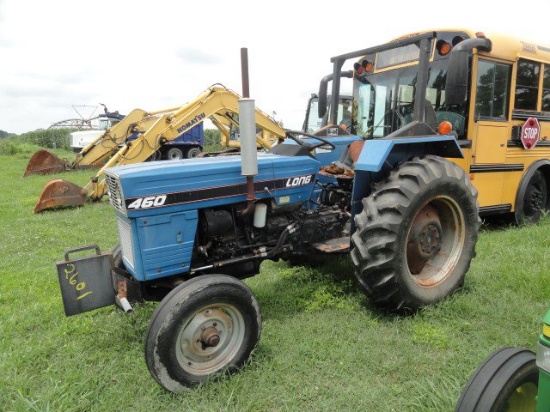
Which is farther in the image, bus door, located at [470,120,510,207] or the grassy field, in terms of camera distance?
bus door, located at [470,120,510,207]

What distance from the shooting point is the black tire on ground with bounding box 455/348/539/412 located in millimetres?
1582

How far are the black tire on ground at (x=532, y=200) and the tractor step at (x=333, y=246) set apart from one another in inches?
133

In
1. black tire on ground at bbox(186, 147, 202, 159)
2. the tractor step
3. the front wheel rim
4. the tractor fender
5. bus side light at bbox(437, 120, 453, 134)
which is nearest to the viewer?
the front wheel rim

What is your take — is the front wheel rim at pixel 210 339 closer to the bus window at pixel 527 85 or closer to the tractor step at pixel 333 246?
the tractor step at pixel 333 246

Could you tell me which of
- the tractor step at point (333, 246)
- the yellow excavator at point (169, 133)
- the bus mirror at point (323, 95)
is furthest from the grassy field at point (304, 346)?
the yellow excavator at point (169, 133)

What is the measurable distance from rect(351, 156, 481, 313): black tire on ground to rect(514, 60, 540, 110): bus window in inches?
108

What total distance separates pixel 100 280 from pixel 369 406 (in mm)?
1924

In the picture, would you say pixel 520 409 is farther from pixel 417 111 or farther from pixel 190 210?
pixel 417 111

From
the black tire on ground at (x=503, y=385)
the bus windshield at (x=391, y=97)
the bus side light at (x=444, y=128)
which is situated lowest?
the black tire on ground at (x=503, y=385)

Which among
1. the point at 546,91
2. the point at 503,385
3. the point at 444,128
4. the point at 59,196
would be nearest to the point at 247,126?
the point at 503,385

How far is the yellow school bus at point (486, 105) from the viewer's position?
190 inches

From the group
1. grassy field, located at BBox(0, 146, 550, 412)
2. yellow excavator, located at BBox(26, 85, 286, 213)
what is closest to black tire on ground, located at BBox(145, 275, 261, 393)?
grassy field, located at BBox(0, 146, 550, 412)

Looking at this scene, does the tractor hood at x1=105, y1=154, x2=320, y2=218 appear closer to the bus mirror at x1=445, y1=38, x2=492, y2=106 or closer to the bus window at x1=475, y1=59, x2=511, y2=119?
the bus mirror at x1=445, y1=38, x2=492, y2=106

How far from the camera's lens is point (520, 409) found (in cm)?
170
